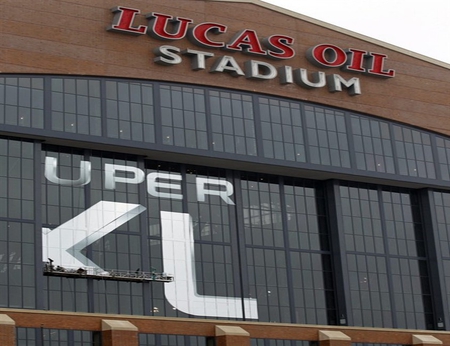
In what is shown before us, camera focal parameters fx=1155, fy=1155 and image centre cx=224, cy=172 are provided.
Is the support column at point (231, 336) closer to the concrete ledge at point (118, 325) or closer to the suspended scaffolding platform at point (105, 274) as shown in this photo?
the suspended scaffolding platform at point (105, 274)

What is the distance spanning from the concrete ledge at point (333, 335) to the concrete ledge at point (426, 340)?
650 centimetres

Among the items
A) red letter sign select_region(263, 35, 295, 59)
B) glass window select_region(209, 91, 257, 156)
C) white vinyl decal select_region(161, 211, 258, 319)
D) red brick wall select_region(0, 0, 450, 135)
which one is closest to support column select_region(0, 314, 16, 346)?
white vinyl decal select_region(161, 211, 258, 319)

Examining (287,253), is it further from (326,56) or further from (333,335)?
(326,56)

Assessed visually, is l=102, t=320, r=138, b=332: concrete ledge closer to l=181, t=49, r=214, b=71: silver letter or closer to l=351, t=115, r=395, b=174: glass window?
l=181, t=49, r=214, b=71: silver letter

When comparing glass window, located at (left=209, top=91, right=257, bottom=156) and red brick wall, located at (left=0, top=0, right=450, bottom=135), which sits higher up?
red brick wall, located at (left=0, top=0, right=450, bottom=135)

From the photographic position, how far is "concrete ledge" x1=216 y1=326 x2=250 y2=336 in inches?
3142

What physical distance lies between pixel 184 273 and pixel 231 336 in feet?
20.0

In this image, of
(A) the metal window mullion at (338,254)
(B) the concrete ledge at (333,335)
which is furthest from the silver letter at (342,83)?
(B) the concrete ledge at (333,335)

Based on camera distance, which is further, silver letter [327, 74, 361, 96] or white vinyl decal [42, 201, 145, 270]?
silver letter [327, 74, 361, 96]

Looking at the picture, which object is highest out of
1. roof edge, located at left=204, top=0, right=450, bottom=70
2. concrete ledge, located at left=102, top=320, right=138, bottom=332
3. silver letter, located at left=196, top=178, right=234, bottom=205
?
roof edge, located at left=204, top=0, right=450, bottom=70

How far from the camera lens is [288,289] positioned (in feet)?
287

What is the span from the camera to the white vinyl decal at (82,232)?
7731 centimetres

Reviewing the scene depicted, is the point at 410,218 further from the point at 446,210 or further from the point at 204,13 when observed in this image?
the point at 204,13

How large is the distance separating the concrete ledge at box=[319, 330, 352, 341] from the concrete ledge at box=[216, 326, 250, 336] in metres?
6.85
